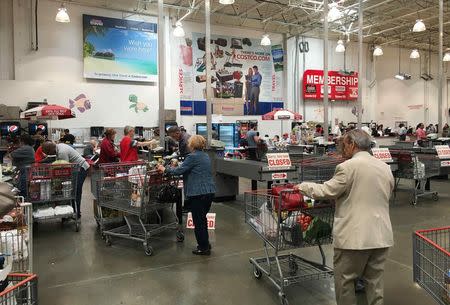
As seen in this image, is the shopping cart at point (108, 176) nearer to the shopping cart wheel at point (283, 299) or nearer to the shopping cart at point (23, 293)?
the shopping cart wheel at point (283, 299)

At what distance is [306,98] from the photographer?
61.1 ft

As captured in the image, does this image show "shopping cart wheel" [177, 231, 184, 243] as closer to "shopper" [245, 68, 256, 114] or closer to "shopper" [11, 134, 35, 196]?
"shopper" [11, 134, 35, 196]

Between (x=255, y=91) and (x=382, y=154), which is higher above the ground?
(x=255, y=91)

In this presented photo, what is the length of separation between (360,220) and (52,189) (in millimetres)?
4815

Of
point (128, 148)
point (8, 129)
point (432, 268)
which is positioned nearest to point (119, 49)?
point (8, 129)

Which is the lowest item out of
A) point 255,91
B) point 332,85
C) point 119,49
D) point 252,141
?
point 252,141

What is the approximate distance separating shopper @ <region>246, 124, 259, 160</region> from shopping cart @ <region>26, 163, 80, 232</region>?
313cm

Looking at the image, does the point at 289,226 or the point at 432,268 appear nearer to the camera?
the point at 432,268

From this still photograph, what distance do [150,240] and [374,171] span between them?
11.4 feet

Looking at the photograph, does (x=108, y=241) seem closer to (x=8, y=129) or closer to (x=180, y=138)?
(x=180, y=138)

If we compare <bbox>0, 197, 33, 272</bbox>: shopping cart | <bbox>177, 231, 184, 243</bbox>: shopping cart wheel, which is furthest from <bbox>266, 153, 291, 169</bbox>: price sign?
<bbox>0, 197, 33, 272</bbox>: shopping cart

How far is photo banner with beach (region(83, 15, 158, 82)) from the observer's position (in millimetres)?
13578

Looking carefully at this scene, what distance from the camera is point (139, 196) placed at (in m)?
4.98

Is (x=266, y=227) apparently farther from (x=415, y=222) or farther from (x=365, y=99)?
(x=365, y=99)
